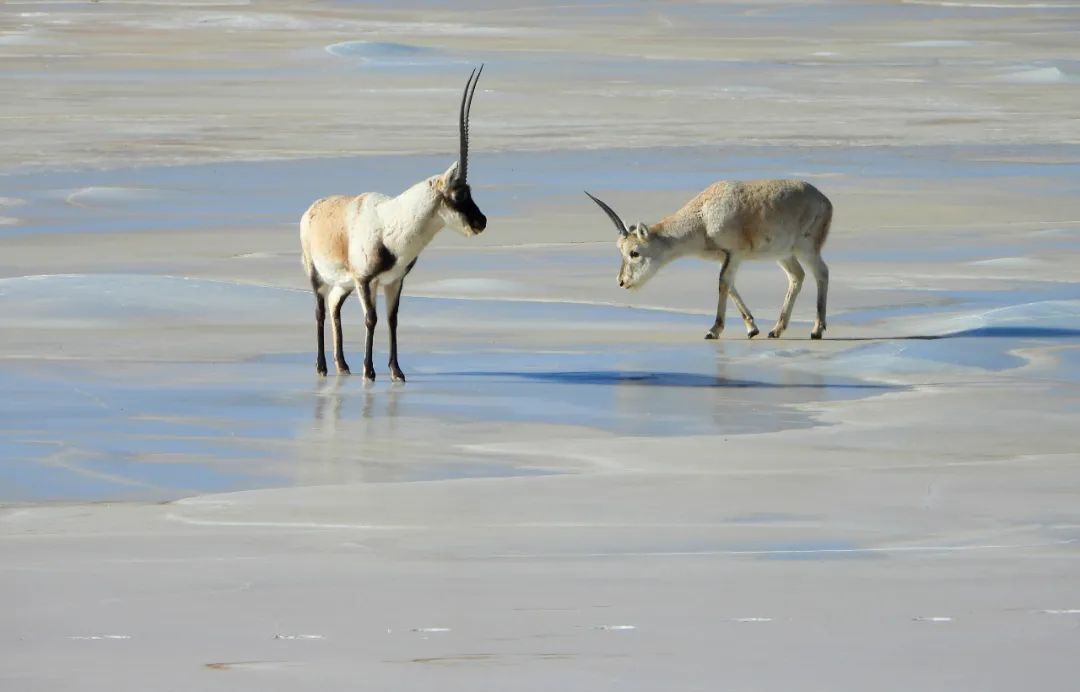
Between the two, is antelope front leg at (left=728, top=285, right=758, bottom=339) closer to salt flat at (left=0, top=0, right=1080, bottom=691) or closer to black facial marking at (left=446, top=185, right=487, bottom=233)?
salt flat at (left=0, top=0, right=1080, bottom=691)

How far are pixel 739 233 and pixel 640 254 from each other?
0.72 meters

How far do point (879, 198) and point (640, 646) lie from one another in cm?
1825

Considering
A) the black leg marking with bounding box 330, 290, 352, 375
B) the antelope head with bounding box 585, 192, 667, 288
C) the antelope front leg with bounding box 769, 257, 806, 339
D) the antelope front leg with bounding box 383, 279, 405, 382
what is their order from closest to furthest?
the antelope front leg with bounding box 383, 279, 405, 382 → the black leg marking with bounding box 330, 290, 352, 375 → the antelope front leg with bounding box 769, 257, 806, 339 → the antelope head with bounding box 585, 192, 667, 288

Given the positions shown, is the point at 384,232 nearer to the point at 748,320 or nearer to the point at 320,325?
the point at 320,325

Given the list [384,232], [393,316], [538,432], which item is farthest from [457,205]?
[538,432]

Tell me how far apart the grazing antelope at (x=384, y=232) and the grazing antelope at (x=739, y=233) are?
2.77 meters

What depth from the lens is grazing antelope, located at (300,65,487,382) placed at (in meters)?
13.5

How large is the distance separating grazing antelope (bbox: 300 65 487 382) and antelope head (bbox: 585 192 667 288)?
9.56 ft

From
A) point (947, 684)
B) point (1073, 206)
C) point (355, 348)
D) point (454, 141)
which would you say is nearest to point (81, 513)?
point (947, 684)

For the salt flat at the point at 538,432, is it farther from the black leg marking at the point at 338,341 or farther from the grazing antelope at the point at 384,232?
the grazing antelope at the point at 384,232

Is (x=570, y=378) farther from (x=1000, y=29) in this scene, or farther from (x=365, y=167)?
(x=1000, y=29)

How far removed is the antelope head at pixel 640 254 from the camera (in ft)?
53.8

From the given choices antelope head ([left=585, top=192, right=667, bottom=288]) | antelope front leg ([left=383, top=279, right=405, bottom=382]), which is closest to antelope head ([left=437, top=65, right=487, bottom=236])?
antelope front leg ([left=383, top=279, right=405, bottom=382])

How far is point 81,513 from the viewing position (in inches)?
389
